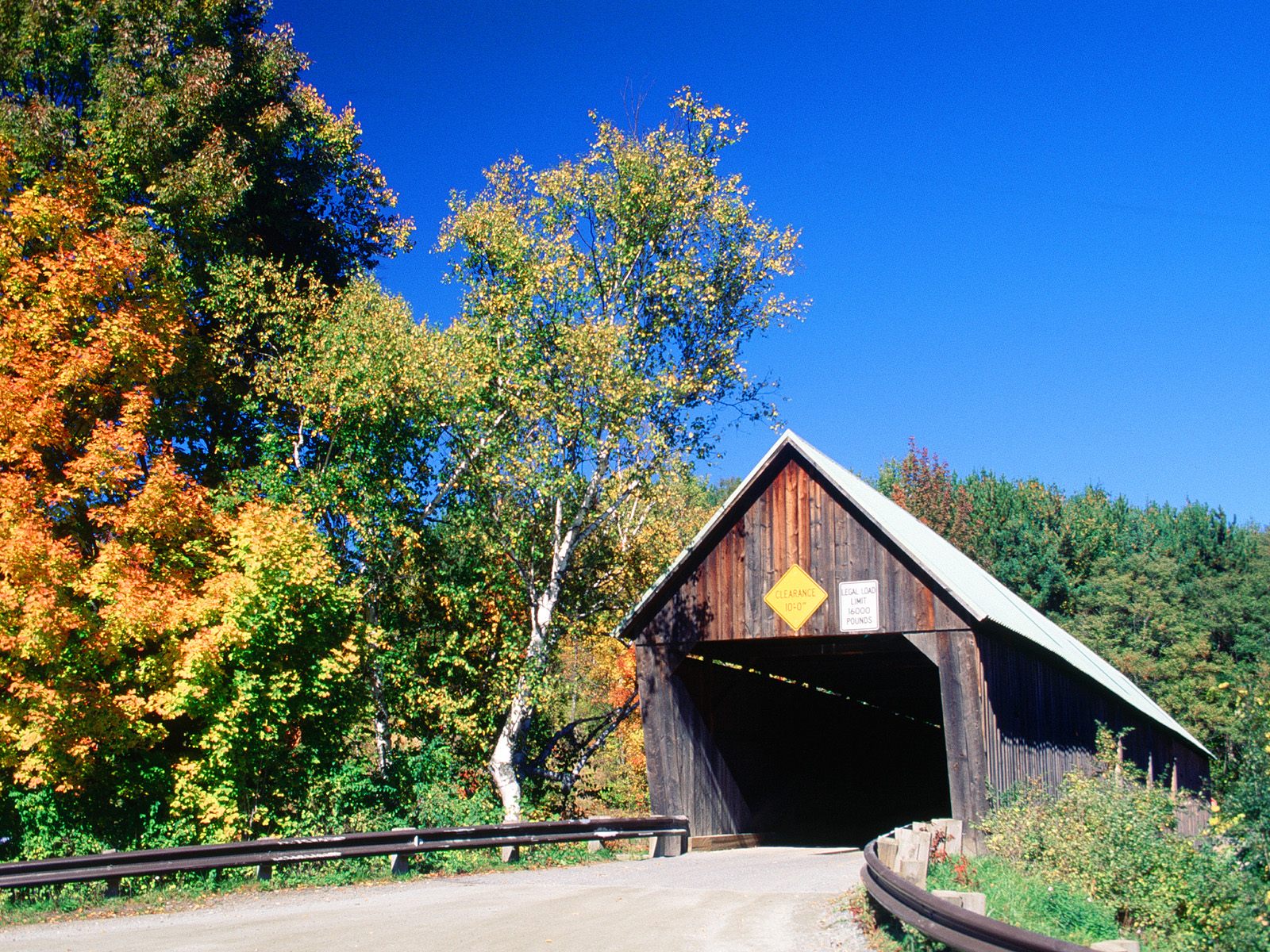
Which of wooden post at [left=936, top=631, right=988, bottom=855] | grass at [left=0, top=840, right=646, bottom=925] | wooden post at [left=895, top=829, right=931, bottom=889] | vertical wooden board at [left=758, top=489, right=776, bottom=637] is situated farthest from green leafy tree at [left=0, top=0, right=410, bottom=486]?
wooden post at [left=895, top=829, right=931, bottom=889]

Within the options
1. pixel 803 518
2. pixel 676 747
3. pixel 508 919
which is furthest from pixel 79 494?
pixel 803 518

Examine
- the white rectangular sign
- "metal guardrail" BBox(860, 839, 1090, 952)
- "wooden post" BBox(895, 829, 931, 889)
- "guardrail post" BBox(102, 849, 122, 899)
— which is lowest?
"guardrail post" BBox(102, 849, 122, 899)

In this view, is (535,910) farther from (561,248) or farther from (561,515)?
(561,248)

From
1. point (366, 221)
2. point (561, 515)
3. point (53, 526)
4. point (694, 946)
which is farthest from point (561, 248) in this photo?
point (694, 946)

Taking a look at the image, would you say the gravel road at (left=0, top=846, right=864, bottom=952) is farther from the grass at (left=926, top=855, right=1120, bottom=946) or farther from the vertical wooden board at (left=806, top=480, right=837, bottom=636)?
the vertical wooden board at (left=806, top=480, right=837, bottom=636)

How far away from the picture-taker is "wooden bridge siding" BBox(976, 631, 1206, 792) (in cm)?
1533

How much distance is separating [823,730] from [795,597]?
9.54 metres

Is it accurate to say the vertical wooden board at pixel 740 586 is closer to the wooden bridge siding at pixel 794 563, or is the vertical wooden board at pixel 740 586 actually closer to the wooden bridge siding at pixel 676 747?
the wooden bridge siding at pixel 794 563

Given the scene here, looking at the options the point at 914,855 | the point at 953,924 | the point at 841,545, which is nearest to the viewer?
the point at 953,924

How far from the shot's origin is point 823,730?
2500 cm

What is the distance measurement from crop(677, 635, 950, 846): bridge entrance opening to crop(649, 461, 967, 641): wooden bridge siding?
3.85ft

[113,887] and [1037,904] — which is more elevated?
[1037,904]

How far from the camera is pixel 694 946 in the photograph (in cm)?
818

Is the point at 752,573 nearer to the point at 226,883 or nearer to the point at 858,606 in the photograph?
the point at 858,606
